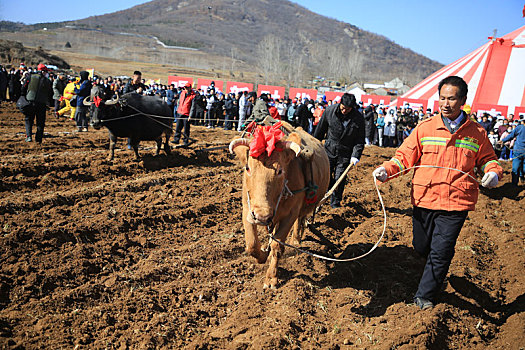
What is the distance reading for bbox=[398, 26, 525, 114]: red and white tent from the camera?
23.4 meters

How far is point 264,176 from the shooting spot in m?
4.39

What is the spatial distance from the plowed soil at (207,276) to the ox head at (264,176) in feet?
3.99

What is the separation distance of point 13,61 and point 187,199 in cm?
4175

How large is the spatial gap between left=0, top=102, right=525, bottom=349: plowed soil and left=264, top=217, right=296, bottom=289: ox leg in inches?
6.3

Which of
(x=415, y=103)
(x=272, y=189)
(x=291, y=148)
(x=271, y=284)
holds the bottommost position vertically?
(x=271, y=284)

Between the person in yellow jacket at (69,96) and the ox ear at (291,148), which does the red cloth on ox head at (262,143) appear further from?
the person in yellow jacket at (69,96)

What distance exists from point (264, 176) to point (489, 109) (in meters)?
22.6

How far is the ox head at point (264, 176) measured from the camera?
170 inches

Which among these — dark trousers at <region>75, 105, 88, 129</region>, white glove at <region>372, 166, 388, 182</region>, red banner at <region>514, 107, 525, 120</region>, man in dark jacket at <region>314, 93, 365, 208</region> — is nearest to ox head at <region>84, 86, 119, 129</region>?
dark trousers at <region>75, 105, 88, 129</region>

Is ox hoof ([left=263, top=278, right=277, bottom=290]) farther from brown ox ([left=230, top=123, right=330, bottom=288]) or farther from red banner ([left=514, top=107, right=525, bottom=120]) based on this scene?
red banner ([left=514, top=107, right=525, bottom=120])

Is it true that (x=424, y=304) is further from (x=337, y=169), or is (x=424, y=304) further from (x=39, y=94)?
(x=39, y=94)

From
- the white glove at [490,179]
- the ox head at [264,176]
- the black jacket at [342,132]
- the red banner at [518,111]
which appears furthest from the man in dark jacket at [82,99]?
the red banner at [518,111]

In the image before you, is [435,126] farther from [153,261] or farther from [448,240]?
[153,261]

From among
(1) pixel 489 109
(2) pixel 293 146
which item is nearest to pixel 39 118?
(2) pixel 293 146
